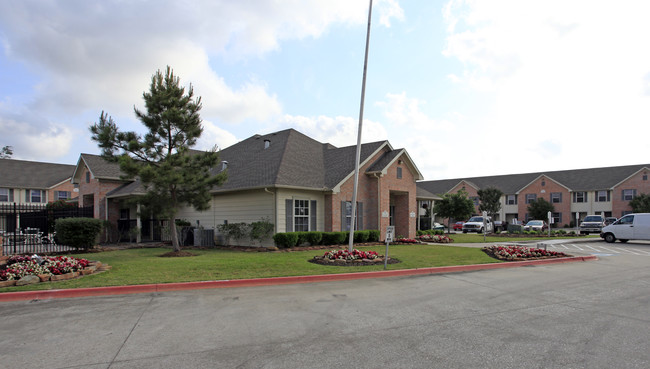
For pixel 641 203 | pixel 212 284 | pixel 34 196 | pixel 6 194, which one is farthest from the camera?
pixel 641 203

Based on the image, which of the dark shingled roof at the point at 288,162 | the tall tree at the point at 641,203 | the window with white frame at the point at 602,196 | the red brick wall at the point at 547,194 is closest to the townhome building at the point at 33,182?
the dark shingled roof at the point at 288,162

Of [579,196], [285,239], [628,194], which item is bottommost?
[285,239]

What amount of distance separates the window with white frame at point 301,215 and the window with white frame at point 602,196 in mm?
47019

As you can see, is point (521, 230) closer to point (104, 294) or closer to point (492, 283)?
point (492, 283)

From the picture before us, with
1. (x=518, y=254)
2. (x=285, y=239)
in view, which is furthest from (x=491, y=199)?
(x=285, y=239)

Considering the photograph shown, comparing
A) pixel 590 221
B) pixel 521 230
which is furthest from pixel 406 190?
pixel 590 221

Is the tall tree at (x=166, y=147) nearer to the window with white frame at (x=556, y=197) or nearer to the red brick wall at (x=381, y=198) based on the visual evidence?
the red brick wall at (x=381, y=198)

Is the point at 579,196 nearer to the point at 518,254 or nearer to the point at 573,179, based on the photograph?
the point at 573,179

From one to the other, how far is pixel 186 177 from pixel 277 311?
993cm

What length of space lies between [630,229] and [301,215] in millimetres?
21130

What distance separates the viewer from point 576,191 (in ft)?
173

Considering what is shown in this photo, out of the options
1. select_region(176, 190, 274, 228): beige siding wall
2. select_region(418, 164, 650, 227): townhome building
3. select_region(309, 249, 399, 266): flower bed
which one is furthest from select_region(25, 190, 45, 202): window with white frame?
select_region(418, 164, 650, 227): townhome building

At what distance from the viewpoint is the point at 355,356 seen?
4.95 metres

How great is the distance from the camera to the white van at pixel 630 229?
2505 centimetres
